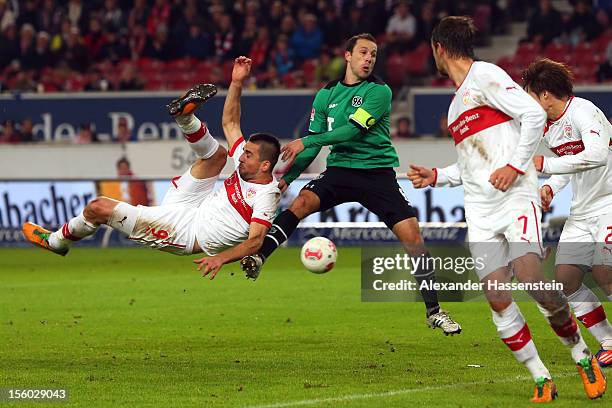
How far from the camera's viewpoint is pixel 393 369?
31.0 feet

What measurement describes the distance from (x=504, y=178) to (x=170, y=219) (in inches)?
140

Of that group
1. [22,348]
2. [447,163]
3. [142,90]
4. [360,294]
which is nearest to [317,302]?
[360,294]

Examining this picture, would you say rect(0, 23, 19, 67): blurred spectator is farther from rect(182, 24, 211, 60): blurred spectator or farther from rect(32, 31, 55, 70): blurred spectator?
rect(182, 24, 211, 60): blurred spectator

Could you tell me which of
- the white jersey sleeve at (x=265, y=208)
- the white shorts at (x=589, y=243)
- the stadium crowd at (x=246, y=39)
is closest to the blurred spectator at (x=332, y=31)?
the stadium crowd at (x=246, y=39)

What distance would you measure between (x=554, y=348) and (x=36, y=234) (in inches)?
184

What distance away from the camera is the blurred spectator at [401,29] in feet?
82.7

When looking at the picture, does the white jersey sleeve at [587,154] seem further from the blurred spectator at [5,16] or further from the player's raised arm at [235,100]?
the blurred spectator at [5,16]

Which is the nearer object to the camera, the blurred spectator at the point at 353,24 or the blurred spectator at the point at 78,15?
the blurred spectator at the point at 353,24

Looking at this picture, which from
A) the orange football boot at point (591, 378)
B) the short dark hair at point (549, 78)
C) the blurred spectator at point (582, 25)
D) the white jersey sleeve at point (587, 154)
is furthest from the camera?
the blurred spectator at point (582, 25)

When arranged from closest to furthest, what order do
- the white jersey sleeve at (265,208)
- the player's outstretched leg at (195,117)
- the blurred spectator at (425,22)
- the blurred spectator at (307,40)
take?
1. the white jersey sleeve at (265,208)
2. the player's outstretched leg at (195,117)
3. the blurred spectator at (425,22)
4. the blurred spectator at (307,40)

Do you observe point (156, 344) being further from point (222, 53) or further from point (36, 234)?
point (222, 53)

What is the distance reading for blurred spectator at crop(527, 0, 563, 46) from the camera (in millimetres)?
24719

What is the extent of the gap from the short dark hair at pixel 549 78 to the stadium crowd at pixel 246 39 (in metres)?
13.5

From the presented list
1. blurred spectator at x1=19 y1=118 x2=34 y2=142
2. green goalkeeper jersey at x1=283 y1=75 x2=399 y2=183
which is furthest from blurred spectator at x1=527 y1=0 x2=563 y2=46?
green goalkeeper jersey at x1=283 y1=75 x2=399 y2=183
